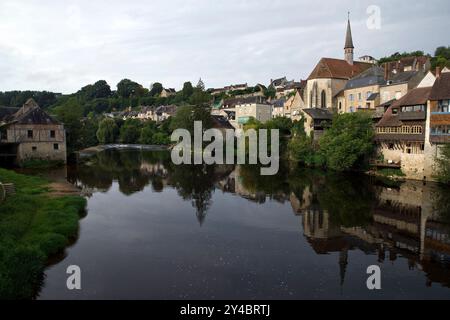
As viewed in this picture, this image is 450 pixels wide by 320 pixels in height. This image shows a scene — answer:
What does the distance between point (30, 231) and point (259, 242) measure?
9727 millimetres

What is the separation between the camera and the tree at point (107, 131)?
84250 mm

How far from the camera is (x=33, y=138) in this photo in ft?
129

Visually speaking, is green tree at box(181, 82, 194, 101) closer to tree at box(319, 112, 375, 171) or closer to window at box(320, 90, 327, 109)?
window at box(320, 90, 327, 109)

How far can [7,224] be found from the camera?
15352 mm

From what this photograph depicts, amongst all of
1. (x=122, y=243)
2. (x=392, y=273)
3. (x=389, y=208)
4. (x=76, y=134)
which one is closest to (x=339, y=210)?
(x=389, y=208)

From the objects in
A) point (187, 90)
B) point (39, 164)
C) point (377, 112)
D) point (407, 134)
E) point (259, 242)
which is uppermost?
point (187, 90)

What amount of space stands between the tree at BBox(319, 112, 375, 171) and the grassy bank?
79.9 feet

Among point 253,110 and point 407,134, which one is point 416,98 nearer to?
point 407,134

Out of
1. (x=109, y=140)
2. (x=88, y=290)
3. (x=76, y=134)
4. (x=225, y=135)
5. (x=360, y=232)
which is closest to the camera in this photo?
(x=88, y=290)

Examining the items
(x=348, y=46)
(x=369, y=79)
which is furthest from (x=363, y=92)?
(x=348, y=46)

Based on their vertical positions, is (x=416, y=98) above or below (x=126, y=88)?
below
